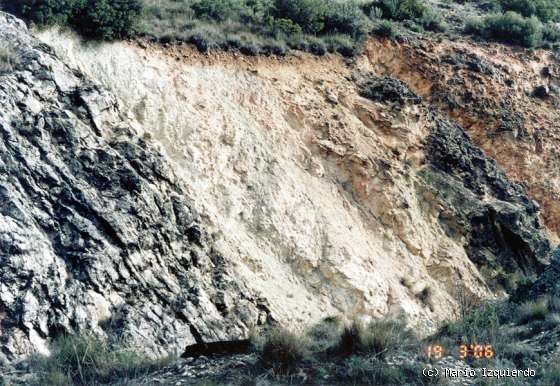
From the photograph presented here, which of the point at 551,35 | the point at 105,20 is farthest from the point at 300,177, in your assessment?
the point at 551,35

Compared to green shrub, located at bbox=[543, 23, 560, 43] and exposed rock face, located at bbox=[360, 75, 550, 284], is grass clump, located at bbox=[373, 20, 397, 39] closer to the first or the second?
exposed rock face, located at bbox=[360, 75, 550, 284]

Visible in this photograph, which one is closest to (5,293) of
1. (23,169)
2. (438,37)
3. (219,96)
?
(23,169)

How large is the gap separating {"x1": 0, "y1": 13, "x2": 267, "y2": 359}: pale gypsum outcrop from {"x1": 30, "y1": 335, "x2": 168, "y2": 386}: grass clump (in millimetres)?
782

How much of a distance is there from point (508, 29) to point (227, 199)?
14.2 m

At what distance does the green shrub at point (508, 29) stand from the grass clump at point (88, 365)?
61.1 ft

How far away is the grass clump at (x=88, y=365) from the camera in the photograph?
8.76 metres

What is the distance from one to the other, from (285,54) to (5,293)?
1054cm

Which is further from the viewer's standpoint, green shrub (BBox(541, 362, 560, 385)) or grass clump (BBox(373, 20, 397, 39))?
grass clump (BBox(373, 20, 397, 39))

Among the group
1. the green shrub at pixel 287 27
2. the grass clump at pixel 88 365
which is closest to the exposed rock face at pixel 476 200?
the green shrub at pixel 287 27

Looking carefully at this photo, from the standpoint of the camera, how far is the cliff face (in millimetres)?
11000

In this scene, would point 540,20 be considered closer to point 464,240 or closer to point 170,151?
point 464,240

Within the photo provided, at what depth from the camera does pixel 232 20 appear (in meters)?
18.9

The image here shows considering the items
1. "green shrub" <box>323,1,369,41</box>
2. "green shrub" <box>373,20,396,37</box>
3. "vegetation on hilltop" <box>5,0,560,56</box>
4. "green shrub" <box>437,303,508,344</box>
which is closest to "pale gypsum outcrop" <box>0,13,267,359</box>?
"vegetation on hilltop" <box>5,0,560,56</box>

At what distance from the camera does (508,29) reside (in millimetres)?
24156
